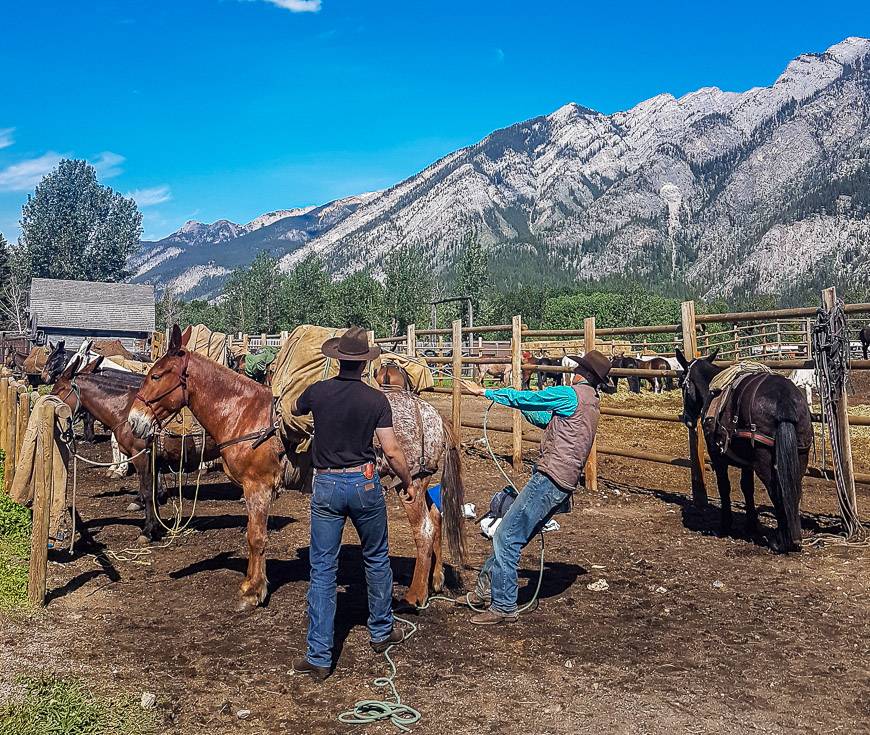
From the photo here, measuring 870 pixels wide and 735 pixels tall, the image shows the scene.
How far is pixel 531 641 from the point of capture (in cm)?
503

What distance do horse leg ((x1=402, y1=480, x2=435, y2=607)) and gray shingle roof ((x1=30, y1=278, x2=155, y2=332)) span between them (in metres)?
59.2

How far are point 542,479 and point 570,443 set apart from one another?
350mm

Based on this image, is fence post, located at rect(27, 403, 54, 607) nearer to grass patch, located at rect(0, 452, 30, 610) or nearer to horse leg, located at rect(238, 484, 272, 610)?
grass patch, located at rect(0, 452, 30, 610)

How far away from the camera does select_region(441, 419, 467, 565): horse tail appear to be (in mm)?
6215

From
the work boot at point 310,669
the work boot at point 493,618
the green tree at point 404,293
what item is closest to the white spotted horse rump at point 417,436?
the work boot at point 493,618

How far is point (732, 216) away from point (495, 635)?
187160mm

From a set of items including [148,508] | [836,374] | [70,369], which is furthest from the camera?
[70,369]

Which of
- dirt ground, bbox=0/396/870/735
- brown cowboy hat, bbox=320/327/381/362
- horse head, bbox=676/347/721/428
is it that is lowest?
dirt ground, bbox=0/396/870/735

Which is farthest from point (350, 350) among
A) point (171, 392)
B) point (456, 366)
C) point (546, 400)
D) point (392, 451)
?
point (456, 366)

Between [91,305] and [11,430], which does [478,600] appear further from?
[91,305]

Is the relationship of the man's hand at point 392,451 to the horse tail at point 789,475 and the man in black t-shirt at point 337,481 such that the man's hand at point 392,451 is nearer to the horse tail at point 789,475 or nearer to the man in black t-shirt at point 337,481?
the man in black t-shirt at point 337,481

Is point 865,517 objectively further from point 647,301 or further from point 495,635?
point 647,301

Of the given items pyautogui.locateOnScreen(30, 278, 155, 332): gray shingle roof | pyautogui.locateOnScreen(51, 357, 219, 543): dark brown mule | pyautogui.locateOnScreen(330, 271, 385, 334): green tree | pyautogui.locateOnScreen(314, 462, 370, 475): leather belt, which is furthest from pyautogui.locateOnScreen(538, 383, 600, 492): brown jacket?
pyautogui.locateOnScreen(30, 278, 155, 332): gray shingle roof

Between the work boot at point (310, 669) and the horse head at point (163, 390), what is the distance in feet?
8.40
